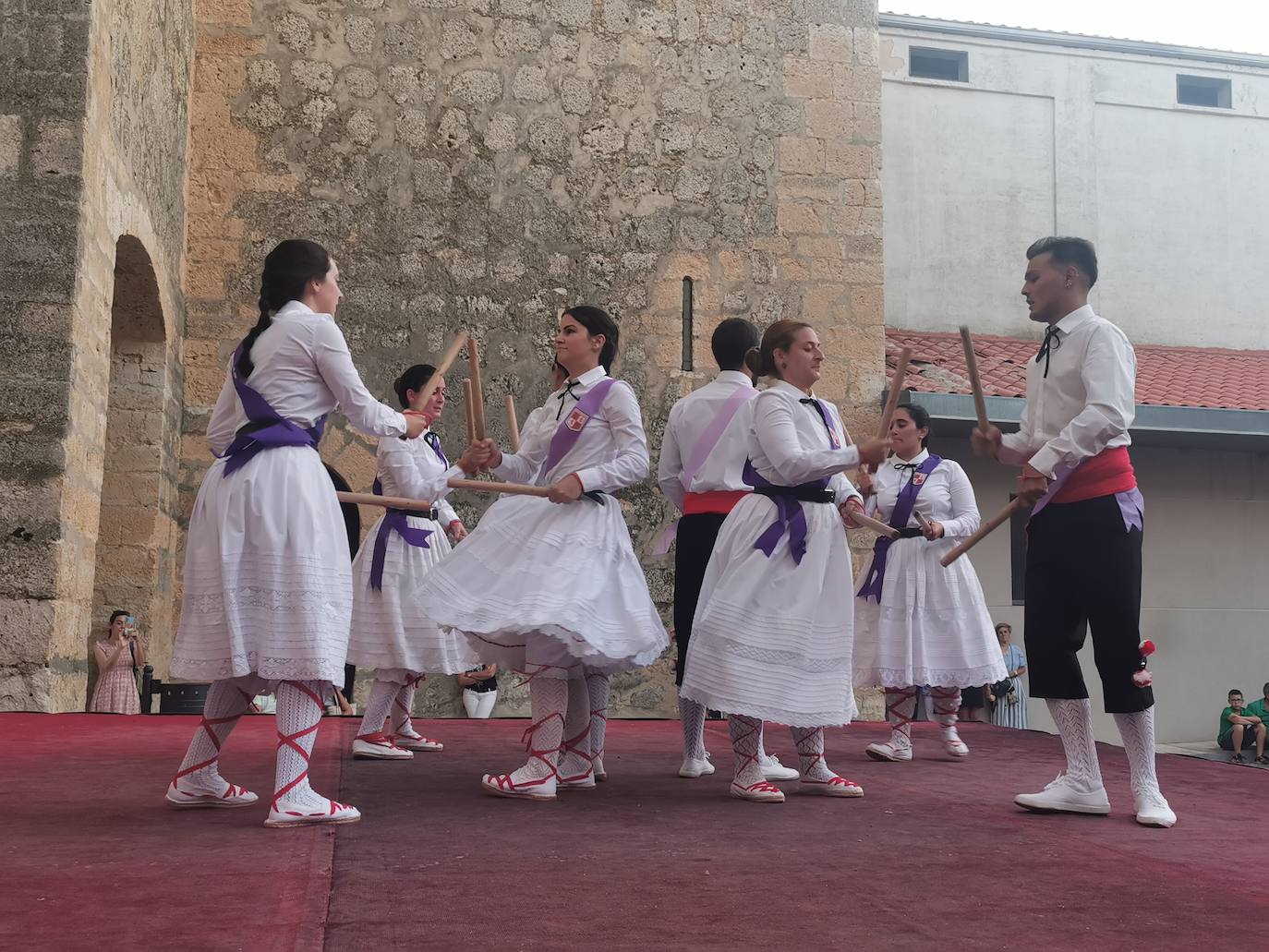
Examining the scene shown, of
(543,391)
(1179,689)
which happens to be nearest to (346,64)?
(543,391)

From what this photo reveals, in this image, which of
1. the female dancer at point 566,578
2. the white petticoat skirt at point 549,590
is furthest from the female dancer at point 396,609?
the white petticoat skirt at point 549,590

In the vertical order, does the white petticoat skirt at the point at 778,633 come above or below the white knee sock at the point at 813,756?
above

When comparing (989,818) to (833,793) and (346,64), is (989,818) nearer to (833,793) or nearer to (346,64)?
(833,793)

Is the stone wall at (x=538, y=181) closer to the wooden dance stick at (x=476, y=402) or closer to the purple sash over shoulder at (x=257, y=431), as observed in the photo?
the wooden dance stick at (x=476, y=402)

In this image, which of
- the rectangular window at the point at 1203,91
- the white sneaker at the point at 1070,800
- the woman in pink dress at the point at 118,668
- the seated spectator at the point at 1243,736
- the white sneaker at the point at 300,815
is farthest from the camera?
Answer: the rectangular window at the point at 1203,91

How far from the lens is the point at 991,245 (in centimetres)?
1391

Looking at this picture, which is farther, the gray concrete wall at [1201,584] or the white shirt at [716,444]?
the gray concrete wall at [1201,584]

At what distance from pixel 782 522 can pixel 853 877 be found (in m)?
1.44

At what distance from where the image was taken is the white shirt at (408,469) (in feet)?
16.6

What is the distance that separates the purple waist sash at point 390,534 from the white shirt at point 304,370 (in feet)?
5.76

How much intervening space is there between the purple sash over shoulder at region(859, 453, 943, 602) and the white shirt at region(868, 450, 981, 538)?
0.7 inches

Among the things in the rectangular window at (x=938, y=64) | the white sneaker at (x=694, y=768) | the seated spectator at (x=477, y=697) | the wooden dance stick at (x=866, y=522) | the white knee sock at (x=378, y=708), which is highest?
the rectangular window at (x=938, y=64)

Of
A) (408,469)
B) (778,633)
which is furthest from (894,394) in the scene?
(408,469)

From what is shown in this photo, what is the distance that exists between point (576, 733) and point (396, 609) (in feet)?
3.65
